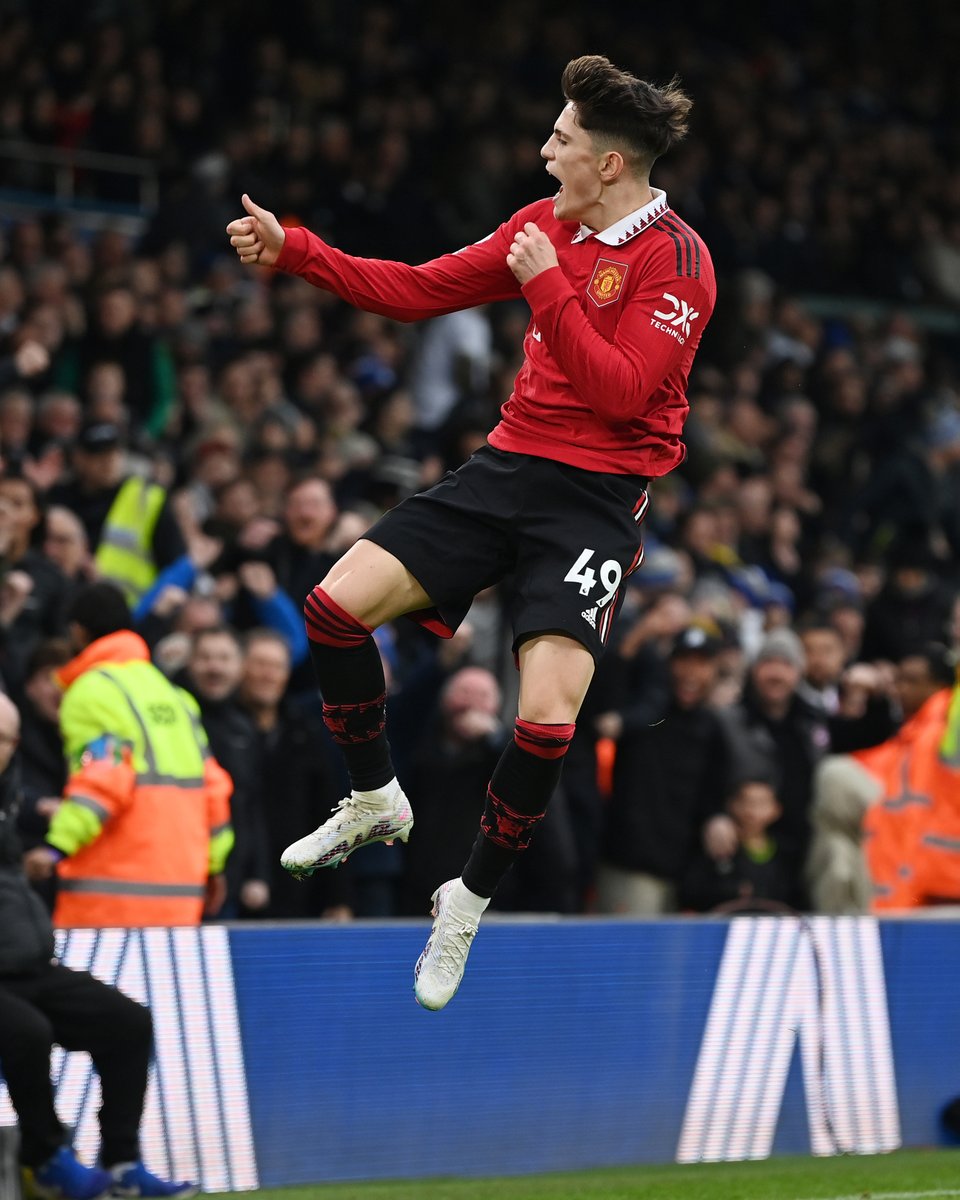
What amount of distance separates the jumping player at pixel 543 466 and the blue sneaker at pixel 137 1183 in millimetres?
1562

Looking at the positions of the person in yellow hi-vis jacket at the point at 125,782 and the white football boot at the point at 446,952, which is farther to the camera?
the person in yellow hi-vis jacket at the point at 125,782

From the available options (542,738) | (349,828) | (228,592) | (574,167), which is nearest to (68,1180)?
(349,828)

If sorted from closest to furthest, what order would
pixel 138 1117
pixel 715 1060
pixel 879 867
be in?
pixel 138 1117 → pixel 715 1060 → pixel 879 867

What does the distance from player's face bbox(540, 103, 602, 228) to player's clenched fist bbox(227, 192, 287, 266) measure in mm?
764

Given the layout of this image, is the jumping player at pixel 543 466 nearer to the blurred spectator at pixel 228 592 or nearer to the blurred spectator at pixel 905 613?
the blurred spectator at pixel 228 592

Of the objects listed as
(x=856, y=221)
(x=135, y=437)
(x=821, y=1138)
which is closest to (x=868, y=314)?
(x=856, y=221)

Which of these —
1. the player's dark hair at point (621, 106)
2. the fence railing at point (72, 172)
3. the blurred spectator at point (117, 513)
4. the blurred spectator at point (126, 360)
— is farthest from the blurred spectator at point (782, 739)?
the fence railing at point (72, 172)

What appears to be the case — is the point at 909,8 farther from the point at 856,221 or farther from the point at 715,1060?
the point at 715,1060

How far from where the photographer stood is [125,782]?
7.49m

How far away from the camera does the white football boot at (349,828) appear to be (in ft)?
19.2

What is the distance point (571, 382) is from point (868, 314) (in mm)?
14387

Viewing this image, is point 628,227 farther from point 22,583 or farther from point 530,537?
point 22,583

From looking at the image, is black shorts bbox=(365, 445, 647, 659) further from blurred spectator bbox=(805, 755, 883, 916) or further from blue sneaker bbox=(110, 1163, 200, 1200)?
blurred spectator bbox=(805, 755, 883, 916)

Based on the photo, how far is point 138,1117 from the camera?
22.5ft
